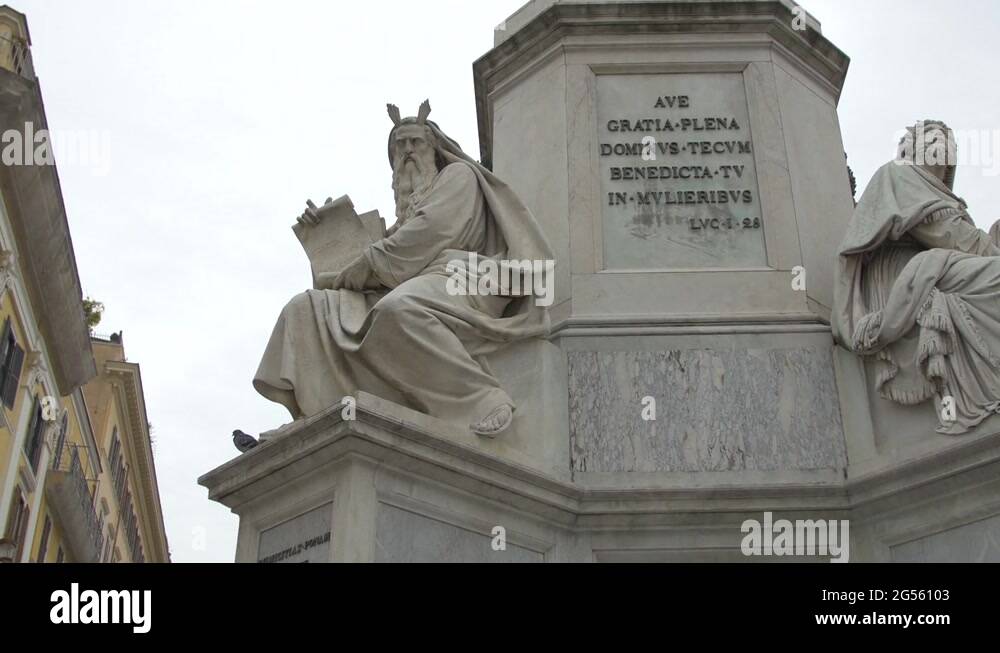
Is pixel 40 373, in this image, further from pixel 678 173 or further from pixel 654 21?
pixel 678 173

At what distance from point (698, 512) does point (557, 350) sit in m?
1.49

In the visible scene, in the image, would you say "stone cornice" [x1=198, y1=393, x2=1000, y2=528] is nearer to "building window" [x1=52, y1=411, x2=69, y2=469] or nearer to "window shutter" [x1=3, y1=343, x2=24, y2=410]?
"window shutter" [x1=3, y1=343, x2=24, y2=410]

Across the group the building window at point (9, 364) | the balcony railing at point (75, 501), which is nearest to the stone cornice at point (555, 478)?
the building window at point (9, 364)

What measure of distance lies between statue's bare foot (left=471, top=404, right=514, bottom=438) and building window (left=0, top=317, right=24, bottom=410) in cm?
2501

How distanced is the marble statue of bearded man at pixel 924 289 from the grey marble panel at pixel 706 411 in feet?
1.41

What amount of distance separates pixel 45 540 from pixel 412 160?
32202 millimetres

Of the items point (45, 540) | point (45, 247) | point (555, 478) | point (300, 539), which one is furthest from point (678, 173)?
point (45, 540)

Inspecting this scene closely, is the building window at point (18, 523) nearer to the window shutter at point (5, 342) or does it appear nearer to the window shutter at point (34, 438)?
the window shutter at point (34, 438)

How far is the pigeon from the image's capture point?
680 cm

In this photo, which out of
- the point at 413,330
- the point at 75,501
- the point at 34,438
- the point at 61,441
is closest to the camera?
the point at 413,330

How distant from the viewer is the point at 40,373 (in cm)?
3266

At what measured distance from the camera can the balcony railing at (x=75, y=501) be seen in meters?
35.8

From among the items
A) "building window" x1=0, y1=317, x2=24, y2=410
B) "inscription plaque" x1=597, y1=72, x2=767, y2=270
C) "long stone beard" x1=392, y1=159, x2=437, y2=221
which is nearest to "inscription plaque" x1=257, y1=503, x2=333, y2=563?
"long stone beard" x1=392, y1=159, x2=437, y2=221
